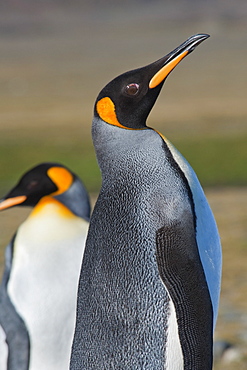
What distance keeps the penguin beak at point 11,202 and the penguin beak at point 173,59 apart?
1.47m

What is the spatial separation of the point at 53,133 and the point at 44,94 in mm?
9264

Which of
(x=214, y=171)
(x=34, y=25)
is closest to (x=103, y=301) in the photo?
(x=214, y=171)

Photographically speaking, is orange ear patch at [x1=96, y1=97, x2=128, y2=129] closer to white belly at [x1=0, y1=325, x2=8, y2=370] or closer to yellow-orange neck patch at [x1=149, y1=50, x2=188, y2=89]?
yellow-orange neck patch at [x1=149, y1=50, x2=188, y2=89]

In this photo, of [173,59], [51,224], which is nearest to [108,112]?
[173,59]

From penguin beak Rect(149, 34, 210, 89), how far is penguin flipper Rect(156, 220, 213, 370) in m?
0.42

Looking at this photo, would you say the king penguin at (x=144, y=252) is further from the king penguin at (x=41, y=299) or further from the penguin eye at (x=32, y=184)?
the penguin eye at (x=32, y=184)

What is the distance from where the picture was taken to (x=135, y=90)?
236 centimetres

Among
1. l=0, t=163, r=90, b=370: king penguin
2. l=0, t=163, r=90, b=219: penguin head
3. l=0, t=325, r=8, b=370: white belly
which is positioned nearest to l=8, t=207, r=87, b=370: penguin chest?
l=0, t=163, r=90, b=370: king penguin

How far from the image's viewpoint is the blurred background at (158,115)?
6.71 meters

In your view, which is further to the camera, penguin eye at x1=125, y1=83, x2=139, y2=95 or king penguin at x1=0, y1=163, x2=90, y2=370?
king penguin at x1=0, y1=163, x2=90, y2=370

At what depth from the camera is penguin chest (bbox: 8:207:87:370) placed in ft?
11.4

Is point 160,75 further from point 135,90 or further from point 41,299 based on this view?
point 41,299

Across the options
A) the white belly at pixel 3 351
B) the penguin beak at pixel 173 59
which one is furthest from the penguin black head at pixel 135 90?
the white belly at pixel 3 351

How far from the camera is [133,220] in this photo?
2.36 meters
